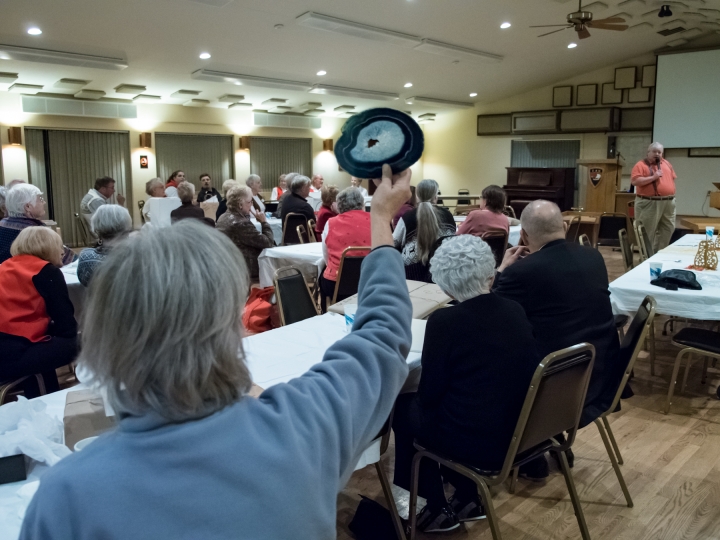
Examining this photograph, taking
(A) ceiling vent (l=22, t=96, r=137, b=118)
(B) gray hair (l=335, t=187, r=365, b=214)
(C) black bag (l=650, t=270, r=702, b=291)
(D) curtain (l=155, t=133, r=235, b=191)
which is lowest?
(C) black bag (l=650, t=270, r=702, b=291)

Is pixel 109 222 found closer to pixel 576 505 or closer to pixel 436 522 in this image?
pixel 436 522

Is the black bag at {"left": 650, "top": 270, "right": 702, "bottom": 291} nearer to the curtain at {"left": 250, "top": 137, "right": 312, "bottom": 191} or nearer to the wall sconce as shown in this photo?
the wall sconce

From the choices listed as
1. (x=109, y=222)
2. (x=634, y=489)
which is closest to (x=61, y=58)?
(x=109, y=222)

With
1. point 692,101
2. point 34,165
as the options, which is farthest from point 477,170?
point 34,165

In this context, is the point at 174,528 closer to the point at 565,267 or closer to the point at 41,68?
the point at 565,267

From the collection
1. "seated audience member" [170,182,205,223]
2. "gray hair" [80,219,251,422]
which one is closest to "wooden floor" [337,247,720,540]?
"gray hair" [80,219,251,422]

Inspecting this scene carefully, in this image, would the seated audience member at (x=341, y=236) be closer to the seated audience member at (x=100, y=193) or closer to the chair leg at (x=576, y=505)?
the chair leg at (x=576, y=505)

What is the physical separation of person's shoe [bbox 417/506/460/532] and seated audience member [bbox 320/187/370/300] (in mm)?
1877

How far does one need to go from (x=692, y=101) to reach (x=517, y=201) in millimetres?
3553

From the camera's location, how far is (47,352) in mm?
2883

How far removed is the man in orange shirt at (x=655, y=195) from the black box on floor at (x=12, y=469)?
7124 millimetres

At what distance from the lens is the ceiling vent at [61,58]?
7.33 m

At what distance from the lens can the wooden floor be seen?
2.32m

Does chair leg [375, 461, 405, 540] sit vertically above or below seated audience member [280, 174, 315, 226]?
below
